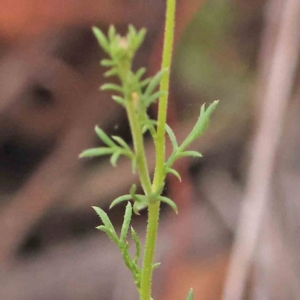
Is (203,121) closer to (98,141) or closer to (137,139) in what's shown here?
(137,139)

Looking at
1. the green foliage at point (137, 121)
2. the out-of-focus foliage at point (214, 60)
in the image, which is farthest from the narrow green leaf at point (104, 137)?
the out-of-focus foliage at point (214, 60)

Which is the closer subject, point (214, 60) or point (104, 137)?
point (104, 137)

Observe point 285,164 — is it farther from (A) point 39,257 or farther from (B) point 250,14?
(A) point 39,257

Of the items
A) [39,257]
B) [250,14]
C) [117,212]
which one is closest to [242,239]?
[117,212]

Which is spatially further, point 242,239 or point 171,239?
point 171,239

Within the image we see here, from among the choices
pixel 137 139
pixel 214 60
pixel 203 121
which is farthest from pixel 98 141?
pixel 137 139

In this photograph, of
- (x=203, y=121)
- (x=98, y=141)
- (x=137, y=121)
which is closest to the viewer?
(x=137, y=121)
